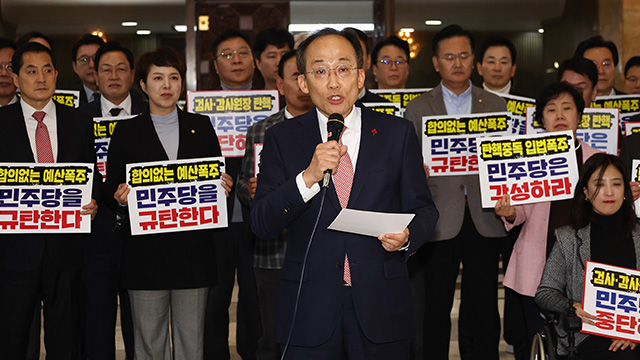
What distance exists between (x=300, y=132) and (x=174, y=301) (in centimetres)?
171

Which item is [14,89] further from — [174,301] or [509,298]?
[509,298]

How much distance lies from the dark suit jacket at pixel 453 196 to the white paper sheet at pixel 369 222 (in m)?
2.22

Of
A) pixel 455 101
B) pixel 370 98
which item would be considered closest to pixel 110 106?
pixel 370 98

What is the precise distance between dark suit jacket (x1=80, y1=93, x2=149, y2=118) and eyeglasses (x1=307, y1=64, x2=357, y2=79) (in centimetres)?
263

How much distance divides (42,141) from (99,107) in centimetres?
84

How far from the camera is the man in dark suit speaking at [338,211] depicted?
2469 millimetres

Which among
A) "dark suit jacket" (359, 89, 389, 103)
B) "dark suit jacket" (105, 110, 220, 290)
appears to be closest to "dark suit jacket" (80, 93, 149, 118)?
"dark suit jacket" (105, 110, 220, 290)

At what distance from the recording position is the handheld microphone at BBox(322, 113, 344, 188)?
2.33 metres

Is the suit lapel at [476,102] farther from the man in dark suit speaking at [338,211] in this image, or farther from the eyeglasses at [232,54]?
the man in dark suit speaking at [338,211]

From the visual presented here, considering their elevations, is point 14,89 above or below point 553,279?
above

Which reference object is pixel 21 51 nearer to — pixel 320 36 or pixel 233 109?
pixel 233 109

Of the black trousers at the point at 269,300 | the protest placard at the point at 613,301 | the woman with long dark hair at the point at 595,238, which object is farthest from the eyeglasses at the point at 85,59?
the protest placard at the point at 613,301

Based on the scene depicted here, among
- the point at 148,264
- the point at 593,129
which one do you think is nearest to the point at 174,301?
the point at 148,264

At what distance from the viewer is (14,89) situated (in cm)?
541
